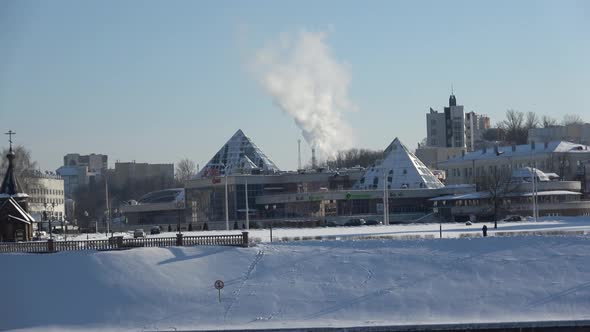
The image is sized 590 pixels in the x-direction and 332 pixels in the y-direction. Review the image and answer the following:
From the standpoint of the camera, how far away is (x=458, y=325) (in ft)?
166

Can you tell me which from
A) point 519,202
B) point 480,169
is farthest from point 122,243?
point 480,169

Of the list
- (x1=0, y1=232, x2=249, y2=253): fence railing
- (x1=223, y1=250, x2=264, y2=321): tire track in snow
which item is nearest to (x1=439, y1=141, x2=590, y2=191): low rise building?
(x1=0, y1=232, x2=249, y2=253): fence railing

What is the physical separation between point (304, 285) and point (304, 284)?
130mm

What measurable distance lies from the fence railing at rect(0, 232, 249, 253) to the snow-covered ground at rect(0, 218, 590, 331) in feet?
4.80

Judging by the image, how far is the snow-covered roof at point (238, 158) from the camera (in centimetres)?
13550

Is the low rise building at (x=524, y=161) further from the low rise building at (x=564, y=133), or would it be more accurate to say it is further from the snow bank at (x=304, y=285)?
the snow bank at (x=304, y=285)

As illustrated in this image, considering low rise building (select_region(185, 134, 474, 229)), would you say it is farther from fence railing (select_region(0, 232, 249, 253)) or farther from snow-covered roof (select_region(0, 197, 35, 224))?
fence railing (select_region(0, 232, 249, 253))

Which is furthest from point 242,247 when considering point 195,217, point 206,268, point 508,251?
point 195,217

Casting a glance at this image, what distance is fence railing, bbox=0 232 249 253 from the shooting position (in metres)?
65.5

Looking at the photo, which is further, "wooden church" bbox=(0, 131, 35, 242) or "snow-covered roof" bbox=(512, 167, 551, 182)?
"snow-covered roof" bbox=(512, 167, 551, 182)

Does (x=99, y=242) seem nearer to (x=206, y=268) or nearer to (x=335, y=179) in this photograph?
(x=206, y=268)

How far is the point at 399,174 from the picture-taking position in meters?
128

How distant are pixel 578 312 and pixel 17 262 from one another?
27.6 metres

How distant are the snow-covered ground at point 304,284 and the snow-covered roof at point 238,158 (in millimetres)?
70405
